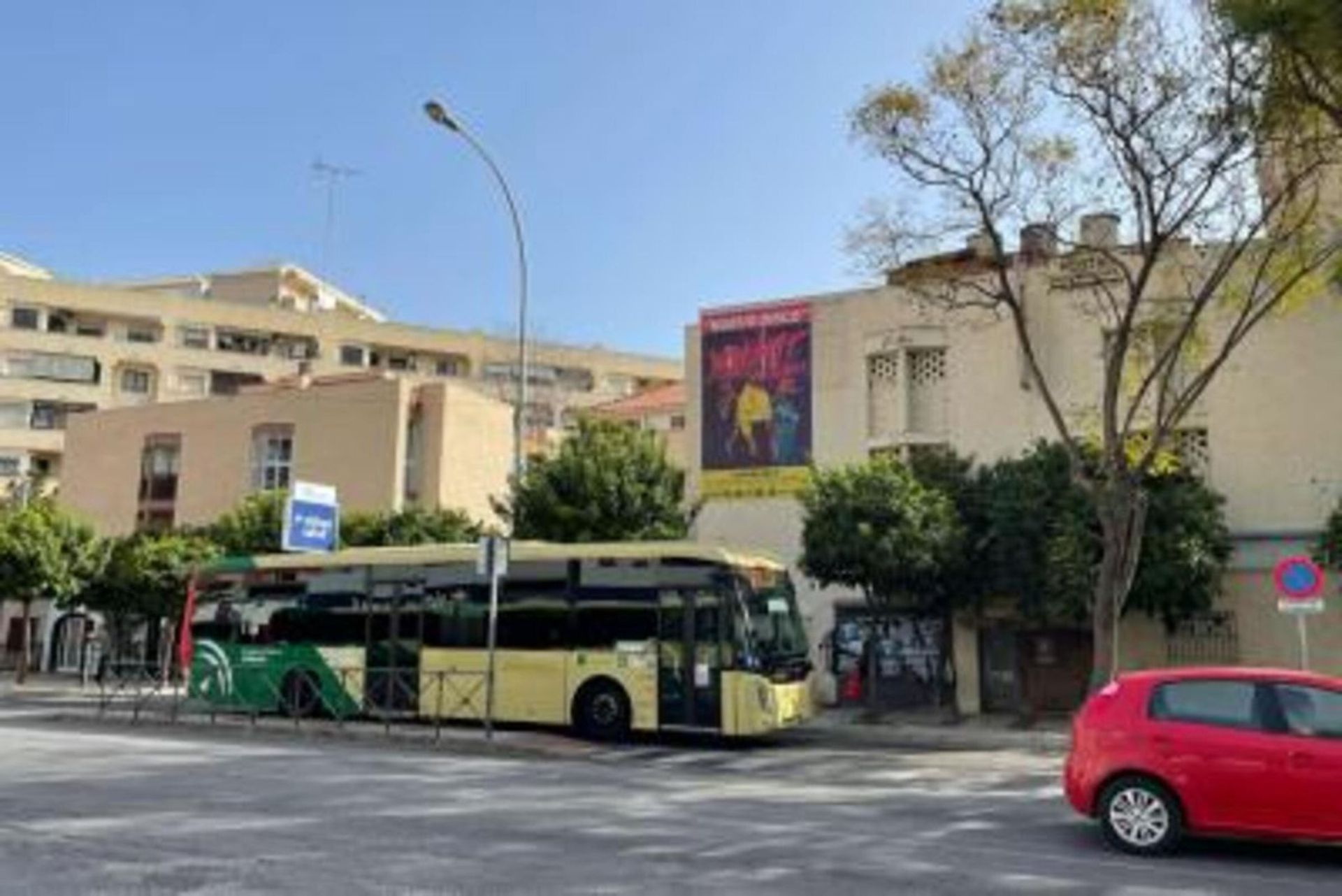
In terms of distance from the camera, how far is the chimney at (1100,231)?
937 inches

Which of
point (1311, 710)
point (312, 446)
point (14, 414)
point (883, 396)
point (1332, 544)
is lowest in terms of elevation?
point (1311, 710)

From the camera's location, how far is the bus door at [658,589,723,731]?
1972 cm

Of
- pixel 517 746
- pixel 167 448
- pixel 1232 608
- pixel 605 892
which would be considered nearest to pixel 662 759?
pixel 517 746

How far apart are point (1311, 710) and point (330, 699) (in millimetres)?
16925

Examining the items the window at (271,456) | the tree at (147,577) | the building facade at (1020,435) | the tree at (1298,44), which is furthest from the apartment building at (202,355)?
the tree at (1298,44)

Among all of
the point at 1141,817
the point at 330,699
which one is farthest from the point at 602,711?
the point at 1141,817

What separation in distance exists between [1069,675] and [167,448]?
36.7 meters

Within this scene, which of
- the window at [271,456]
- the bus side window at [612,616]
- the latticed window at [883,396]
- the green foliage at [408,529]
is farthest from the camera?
the window at [271,456]

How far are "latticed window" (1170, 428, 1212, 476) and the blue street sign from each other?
16559mm

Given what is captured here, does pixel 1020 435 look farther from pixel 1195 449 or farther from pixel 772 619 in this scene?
pixel 772 619

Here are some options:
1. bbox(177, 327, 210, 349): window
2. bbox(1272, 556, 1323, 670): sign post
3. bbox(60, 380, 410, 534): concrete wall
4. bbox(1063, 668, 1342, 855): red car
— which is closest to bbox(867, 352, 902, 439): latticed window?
bbox(1272, 556, 1323, 670): sign post

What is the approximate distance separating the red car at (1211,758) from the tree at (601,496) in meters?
A: 19.1

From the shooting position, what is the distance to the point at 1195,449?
26.1 meters

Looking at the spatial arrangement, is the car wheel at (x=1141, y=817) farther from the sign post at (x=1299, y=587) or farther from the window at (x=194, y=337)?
the window at (x=194, y=337)
